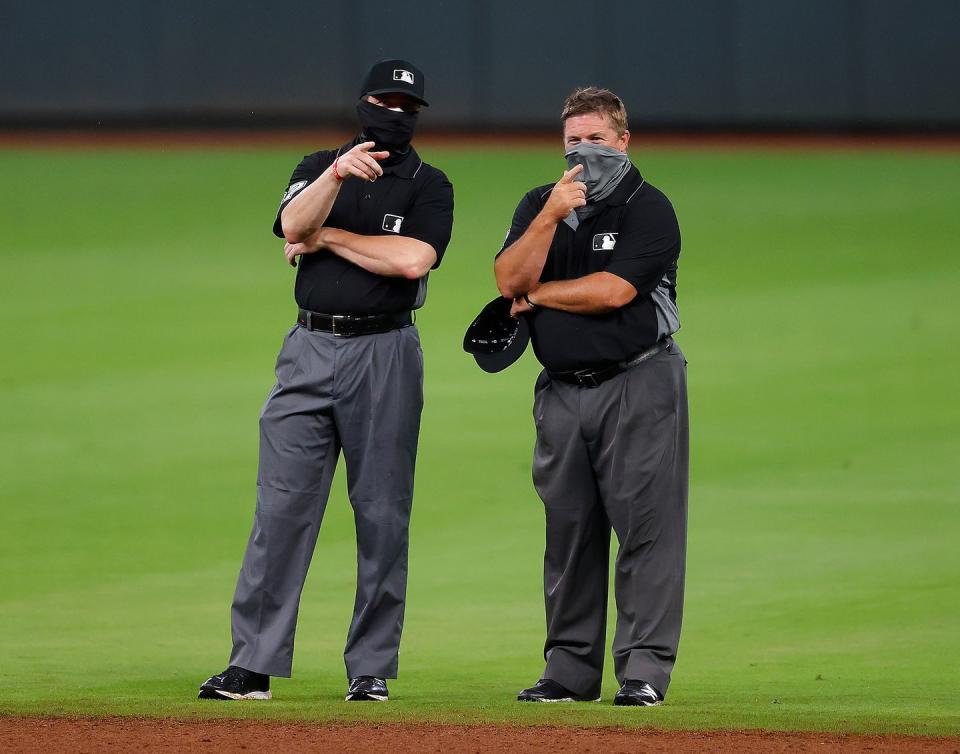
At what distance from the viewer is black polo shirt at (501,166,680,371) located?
5.98 metres

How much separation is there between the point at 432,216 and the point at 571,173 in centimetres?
58

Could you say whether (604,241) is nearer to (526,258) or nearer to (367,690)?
(526,258)

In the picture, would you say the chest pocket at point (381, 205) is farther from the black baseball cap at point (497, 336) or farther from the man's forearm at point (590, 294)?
the man's forearm at point (590, 294)

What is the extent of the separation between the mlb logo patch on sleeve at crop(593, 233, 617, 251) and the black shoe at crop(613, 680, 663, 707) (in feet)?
4.88

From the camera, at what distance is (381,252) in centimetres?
606

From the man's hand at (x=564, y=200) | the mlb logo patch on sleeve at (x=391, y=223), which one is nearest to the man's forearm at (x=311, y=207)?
the mlb logo patch on sleeve at (x=391, y=223)

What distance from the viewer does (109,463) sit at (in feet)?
37.2

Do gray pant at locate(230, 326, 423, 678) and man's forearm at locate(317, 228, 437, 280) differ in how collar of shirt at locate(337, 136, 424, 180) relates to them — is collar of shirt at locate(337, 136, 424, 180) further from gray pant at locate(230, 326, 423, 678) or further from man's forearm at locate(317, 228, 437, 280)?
gray pant at locate(230, 326, 423, 678)

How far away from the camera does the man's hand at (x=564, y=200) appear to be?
5.92 metres

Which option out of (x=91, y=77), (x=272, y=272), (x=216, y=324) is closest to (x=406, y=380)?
(x=216, y=324)

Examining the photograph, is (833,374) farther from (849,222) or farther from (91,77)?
(91,77)

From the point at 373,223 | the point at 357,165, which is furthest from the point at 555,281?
the point at 357,165

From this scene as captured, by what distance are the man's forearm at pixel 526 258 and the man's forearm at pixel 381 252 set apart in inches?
10.7

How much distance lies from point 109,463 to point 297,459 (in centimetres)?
555
